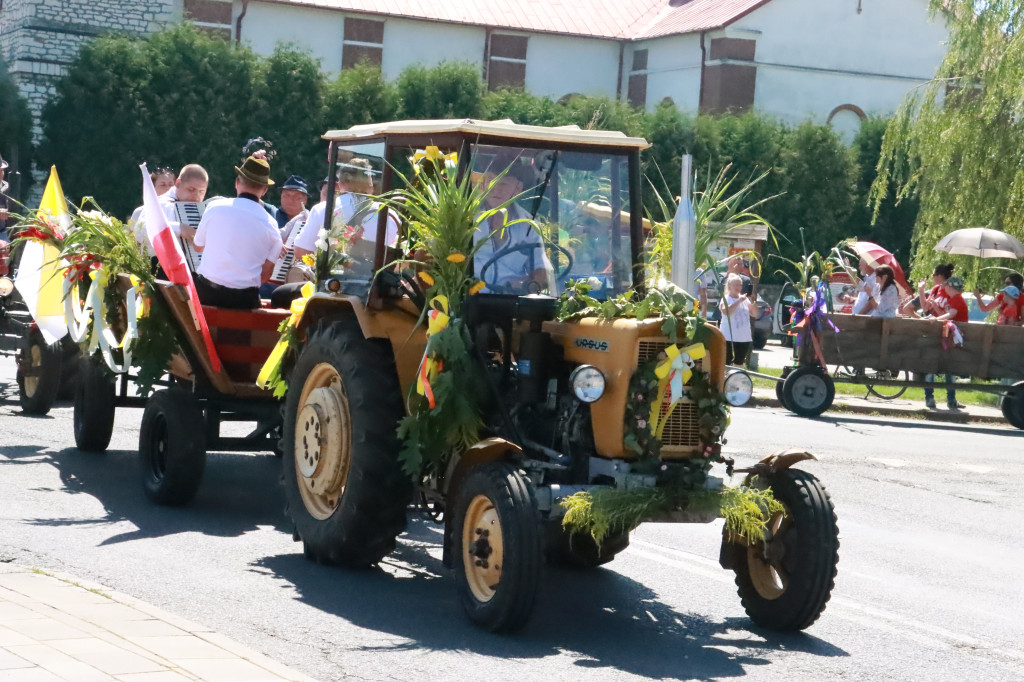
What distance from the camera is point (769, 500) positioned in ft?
22.0

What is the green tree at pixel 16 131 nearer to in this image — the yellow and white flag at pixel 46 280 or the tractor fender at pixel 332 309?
the yellow and white flag at pixel 46 280

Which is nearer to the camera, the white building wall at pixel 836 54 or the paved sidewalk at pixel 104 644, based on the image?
the paved sidewalk at pixel 104 644

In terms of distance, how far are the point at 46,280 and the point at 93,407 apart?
1065 millimetres

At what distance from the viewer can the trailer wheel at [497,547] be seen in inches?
248

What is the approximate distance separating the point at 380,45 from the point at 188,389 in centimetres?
4681

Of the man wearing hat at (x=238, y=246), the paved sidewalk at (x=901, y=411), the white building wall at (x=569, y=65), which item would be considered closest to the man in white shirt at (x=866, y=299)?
the paved sidewalk at (x=901, y=411)

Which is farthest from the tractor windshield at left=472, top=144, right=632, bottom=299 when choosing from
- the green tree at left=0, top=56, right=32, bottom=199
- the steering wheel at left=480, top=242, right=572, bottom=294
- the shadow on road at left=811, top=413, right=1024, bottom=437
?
the green tree at left=0, top=56, right=32, bottom=199

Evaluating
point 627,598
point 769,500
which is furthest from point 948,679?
point 627,598

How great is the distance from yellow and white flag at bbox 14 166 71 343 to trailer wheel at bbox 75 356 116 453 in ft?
1.89

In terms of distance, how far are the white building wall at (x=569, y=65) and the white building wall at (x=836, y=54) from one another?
21.3ft

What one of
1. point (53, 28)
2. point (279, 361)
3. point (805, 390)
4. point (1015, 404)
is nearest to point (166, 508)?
point (279, 361)

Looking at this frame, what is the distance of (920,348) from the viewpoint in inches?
763

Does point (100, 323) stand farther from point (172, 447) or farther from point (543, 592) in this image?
point (543, 592)

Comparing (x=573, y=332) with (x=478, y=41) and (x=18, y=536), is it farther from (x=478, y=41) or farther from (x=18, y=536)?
(x=478, y=41)
